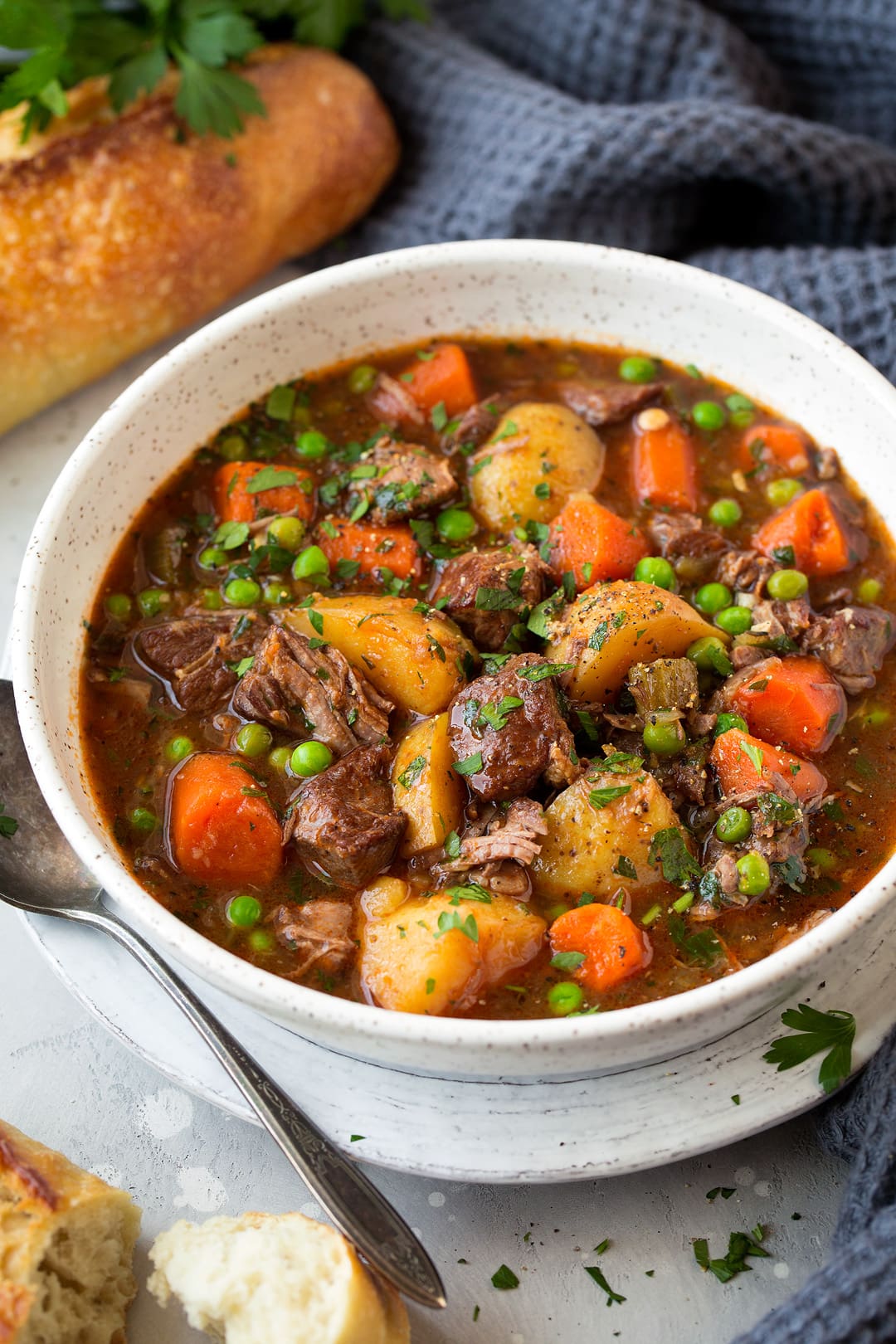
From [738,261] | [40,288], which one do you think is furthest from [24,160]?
[738,261]

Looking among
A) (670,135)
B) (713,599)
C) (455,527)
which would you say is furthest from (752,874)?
(670,135)

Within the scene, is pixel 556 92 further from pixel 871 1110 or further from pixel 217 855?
pixel 871 1110

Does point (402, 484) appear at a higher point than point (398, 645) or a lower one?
higher

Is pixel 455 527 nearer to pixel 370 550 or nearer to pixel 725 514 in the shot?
pixel 370 550

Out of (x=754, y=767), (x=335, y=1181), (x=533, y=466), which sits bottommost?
(x=335, y=1181)

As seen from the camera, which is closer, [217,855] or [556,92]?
[217,855]

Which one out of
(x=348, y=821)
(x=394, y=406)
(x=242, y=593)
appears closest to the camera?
(x=348, y=821)

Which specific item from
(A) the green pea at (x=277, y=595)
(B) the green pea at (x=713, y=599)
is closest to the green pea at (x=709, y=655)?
(B) the green pea at (x=713, y=599)
